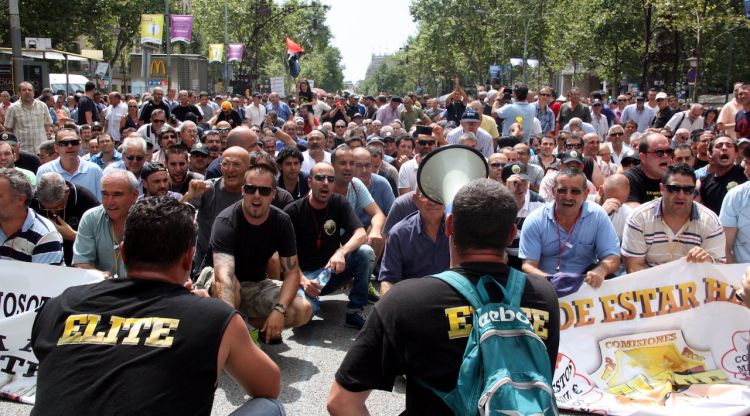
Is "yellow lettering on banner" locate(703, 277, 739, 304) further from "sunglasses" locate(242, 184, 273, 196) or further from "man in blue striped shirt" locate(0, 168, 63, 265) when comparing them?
"man in blue striped shirt" locate(0, 168, 63, 265)

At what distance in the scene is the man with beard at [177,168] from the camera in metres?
7.12

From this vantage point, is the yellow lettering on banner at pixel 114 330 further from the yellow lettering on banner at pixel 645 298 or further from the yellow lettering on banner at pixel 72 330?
the yellow lettering on banner at pixel 645 298

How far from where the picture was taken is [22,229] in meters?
4.98

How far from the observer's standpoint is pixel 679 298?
5082mm

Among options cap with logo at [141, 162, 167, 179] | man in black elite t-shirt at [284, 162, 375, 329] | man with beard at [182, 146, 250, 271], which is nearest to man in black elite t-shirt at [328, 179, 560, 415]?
man in black elite t-shirt at [284, 162, 375, 329]

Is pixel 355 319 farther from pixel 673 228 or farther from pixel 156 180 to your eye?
pixel 673 228

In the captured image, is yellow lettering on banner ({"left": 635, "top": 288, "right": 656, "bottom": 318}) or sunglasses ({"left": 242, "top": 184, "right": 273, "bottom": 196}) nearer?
yellow lettering on banner ({"left": 635, "top": 288, "right": 656, "bottom": 318})

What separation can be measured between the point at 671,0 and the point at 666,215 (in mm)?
24370

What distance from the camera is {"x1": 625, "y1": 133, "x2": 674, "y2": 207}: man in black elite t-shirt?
22.5 ft

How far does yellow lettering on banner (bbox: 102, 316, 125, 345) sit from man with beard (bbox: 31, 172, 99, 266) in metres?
3.52

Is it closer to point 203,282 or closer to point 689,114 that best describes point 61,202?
point 203,282

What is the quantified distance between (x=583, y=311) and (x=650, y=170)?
8.25 ft

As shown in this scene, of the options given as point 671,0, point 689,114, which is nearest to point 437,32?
point 671,0

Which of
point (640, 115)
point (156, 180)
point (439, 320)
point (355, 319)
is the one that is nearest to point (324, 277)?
point (355, 319)
